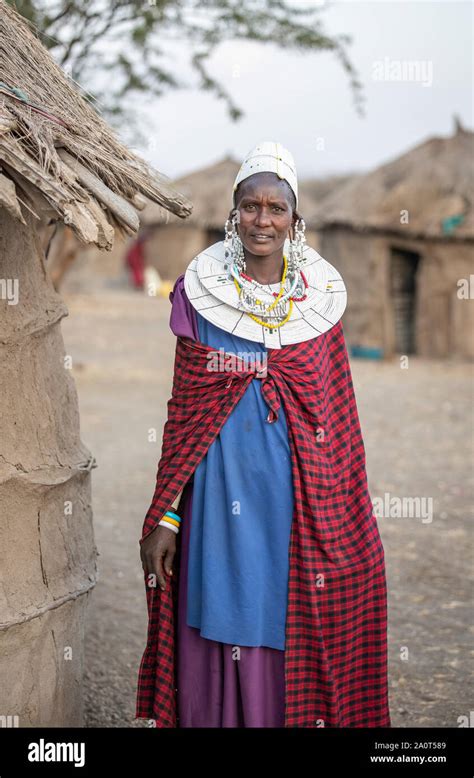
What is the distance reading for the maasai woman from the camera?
276 centimetres

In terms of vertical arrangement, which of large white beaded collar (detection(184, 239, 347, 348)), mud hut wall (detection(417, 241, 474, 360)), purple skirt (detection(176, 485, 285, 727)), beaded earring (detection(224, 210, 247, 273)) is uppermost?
mud hut wall (detection(417, 241, 474, 360))

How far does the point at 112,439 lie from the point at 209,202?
16.1 meters

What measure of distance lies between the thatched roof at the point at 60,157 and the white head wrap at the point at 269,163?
0.41 m

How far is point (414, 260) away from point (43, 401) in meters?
15.6

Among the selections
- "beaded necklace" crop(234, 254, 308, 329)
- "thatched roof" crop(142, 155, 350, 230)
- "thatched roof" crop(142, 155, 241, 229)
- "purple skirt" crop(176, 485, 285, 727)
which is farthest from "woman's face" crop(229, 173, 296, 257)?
"thatched roof" crop(142, 155, 241, 229)

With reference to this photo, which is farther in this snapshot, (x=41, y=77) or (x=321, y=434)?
(x=41, y=77)

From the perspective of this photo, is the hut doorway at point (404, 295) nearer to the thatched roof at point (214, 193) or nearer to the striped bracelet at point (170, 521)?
the thatched roof at point (214, 193)

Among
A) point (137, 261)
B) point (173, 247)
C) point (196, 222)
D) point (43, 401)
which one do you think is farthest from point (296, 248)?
point (137, 261)

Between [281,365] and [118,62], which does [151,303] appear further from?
[281,365]

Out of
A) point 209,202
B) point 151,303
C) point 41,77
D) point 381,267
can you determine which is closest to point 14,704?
point 41,77

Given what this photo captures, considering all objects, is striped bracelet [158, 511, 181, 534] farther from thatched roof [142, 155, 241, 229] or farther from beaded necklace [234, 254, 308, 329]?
thatched roof [142, 155, 241, 229]

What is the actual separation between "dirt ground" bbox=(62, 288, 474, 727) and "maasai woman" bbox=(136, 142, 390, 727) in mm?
957

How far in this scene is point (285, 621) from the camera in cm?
276

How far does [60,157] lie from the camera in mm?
2926
